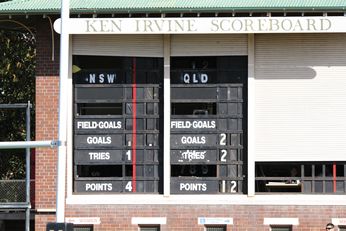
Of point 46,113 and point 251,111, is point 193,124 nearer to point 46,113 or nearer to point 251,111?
point 251,111

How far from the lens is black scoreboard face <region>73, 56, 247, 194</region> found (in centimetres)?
2064

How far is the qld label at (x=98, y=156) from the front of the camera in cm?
2072

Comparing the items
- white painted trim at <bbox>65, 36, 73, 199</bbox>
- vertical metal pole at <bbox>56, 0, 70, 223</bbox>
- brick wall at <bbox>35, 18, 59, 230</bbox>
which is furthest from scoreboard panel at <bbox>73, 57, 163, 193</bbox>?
vertical metal pole at <bbox>56, 0, 70, 223</bbox>

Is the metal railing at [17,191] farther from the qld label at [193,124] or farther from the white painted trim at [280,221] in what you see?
the white painted trim at [280,221]

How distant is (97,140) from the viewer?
2078 centimetres

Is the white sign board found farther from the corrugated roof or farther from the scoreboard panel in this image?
the scoreboard panel

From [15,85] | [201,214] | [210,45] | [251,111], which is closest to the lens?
[201,214]

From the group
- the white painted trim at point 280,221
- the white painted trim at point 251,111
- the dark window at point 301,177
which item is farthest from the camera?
the dark window at point 301,177

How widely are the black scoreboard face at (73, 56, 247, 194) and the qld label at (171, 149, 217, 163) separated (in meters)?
0.02

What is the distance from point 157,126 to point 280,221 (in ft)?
12.3

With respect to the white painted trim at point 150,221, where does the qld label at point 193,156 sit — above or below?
above

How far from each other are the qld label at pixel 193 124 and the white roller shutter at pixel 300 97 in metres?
1.11

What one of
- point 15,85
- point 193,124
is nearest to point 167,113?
point 193,124

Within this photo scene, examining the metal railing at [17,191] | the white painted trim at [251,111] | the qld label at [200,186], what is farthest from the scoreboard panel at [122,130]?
the white painted trim at [251,111]
